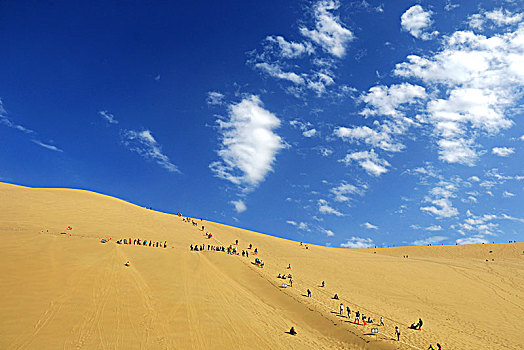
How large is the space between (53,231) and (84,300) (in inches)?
676

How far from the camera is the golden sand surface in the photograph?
60.9 feet

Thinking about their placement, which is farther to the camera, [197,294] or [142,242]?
[142,242]

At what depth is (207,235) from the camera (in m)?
47.7

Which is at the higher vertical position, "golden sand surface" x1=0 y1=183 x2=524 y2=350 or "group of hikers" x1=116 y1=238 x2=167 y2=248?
"group of hikers" x1=116 y1=238 x2=167 y2=248

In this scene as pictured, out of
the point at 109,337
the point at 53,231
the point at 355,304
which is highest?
the point at 53,231

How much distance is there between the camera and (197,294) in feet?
81.6

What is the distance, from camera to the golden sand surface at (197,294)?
1856cm

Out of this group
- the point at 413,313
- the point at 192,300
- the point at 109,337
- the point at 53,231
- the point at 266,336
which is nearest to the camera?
the point at 109,337

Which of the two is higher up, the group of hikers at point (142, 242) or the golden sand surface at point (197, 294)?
the group of hikers at point (142, 242)

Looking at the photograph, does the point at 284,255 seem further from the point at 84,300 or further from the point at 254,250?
the point at 84,300

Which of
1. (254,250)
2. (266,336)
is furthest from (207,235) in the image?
(266,336)

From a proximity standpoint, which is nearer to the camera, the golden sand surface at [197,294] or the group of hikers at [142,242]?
the golden sand surface at [197,294]

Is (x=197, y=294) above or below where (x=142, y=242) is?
below

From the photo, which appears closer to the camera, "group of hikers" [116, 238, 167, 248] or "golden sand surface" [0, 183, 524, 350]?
"golden sand surface" [0, 183, 524, 350]
